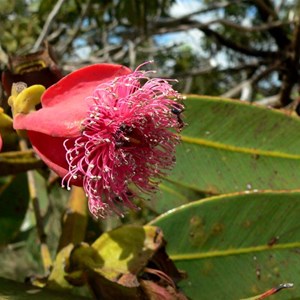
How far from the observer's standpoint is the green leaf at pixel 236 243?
3.32 ft

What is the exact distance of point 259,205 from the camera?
104cm

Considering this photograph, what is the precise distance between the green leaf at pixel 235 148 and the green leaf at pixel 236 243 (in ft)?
0.41

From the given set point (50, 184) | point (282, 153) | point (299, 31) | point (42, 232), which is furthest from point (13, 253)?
point (299, 31)

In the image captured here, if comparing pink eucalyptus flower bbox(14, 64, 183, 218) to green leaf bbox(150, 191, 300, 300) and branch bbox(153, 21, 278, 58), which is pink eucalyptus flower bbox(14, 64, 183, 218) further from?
branch bbox(153, 21, 278, 58)

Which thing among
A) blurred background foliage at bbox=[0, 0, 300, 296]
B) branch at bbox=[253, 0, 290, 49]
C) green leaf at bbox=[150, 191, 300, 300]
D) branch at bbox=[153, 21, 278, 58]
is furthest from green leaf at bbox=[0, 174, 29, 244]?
branch at bbox=[253, 0, 290, 49]

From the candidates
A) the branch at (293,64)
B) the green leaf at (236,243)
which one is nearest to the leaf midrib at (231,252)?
the green leaf at (236,243)

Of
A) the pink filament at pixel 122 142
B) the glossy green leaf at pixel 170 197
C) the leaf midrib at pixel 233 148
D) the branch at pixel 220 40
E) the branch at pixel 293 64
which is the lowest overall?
the branch at pixel 220 40

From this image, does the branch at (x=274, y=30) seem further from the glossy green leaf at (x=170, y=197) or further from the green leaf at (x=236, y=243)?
the green leaf at (x=236, y=243)

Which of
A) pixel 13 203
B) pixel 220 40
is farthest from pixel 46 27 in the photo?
pixel 220 40

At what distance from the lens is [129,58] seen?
288cm

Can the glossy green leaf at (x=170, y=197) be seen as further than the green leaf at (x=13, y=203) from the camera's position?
No

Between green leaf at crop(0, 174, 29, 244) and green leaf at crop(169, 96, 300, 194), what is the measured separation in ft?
1.41

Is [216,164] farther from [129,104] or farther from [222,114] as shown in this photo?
[129,104]

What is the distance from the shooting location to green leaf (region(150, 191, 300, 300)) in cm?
101
